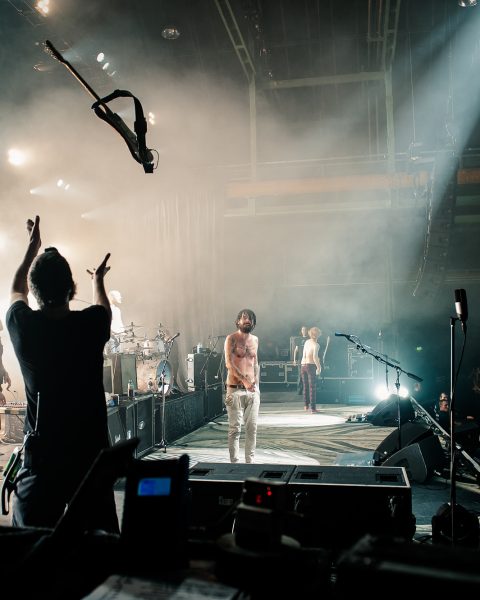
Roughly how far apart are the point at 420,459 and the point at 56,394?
4152 mm

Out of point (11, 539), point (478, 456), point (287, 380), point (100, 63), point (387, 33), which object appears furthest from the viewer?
point (287, 380)

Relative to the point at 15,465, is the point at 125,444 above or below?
above

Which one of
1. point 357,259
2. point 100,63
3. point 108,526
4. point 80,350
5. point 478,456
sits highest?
point 100,63

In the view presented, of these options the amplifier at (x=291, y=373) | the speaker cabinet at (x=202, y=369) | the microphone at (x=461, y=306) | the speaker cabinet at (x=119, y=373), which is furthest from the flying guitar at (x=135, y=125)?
the amplifier at (x=291, y=373)

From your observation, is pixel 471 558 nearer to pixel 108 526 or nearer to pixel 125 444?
A: pixel 125 444

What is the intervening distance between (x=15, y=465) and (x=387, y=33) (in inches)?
513

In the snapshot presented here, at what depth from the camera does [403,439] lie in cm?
548

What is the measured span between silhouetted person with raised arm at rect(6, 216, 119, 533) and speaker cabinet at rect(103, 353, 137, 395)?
551 centimetres

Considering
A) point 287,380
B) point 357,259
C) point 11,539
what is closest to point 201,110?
point 357,259

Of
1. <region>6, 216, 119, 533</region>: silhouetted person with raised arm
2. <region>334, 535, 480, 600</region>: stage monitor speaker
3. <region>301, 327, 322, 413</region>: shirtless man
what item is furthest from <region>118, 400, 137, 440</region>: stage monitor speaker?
<region>334, 535, 480, 600</region>: stage monitor speaker

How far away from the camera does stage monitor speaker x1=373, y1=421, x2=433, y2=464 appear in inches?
210

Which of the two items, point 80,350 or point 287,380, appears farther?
point 287,380

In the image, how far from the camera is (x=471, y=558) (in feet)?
3.11

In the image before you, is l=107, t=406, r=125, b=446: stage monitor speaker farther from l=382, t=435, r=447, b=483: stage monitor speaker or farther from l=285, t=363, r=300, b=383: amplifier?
l=285, t=363, r=300, b=383: amplifier
